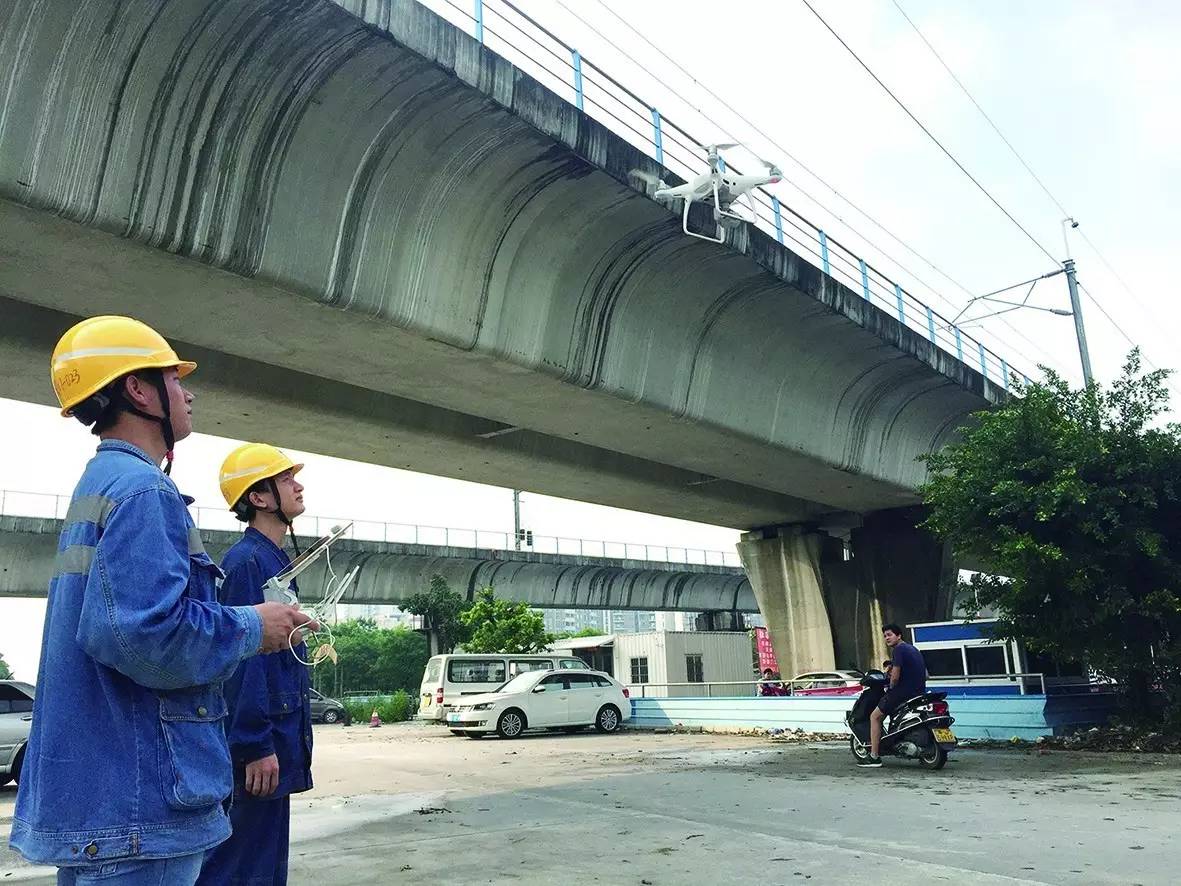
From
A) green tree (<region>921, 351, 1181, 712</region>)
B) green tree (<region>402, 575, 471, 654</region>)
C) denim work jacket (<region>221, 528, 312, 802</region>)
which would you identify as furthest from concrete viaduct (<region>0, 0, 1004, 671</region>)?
green tree (<region>402, 575, 471, 654</region>)

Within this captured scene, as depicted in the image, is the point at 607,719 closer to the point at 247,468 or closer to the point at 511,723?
the point at 511,723

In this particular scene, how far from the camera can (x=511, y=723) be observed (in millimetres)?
21312

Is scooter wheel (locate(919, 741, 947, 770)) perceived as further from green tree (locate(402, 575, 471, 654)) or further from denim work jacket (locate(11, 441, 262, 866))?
green tree (locate(402, 575, 471, 654))

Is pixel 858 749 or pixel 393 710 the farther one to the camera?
pixel 393 710

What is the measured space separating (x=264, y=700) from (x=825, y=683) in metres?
20.7

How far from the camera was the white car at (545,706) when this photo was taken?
21.2m

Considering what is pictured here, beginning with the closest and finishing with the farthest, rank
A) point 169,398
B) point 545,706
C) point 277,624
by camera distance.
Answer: point 277,624 < point 169,398 < point 545,706

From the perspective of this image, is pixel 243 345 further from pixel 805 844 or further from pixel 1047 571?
pixel 1047 571

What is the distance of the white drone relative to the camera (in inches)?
451

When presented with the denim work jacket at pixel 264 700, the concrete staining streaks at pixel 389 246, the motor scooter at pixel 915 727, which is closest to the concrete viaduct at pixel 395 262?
the concrete staining streaks at pixel 389 246

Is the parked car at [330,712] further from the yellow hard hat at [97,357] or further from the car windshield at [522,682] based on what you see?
the yellow hard hat at [97,357]

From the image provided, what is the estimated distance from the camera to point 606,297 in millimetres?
12141

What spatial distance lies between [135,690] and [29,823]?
33 centimetres

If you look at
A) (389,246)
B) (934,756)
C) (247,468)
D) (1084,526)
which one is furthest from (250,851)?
(1084,526)
